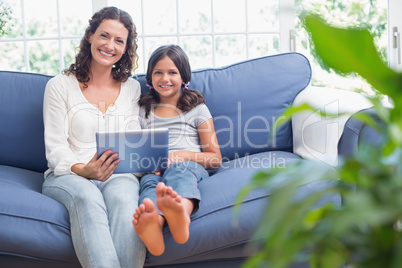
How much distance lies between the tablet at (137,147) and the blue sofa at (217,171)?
0.21m

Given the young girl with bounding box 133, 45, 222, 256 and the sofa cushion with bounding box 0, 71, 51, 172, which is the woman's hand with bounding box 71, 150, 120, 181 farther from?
the sofa cushion with bounding box 0, 71, 51, 172

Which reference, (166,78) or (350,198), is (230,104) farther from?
(350,198)

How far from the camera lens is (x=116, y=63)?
7.50 feet

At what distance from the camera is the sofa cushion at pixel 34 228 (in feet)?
5.35

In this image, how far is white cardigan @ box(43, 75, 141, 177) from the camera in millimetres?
2012

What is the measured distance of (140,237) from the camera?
159 centimetres

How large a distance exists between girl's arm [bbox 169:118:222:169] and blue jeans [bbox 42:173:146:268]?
30cm

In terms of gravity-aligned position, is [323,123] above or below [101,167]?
above

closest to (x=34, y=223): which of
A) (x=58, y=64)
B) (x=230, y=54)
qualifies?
(x=58, y=64)

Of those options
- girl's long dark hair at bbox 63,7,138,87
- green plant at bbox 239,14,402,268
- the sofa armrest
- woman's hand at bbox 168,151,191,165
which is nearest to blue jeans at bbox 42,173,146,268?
woman's hand at bbox 168,151,191,165

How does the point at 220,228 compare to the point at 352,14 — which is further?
the point at 352,14

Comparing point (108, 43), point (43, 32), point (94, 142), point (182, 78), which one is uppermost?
point (43, 32)

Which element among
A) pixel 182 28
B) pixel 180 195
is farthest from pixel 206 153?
pixel 182 28

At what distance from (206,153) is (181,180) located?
12.8 inches
